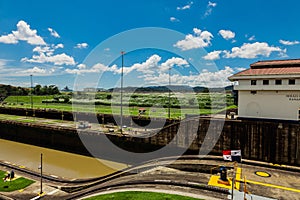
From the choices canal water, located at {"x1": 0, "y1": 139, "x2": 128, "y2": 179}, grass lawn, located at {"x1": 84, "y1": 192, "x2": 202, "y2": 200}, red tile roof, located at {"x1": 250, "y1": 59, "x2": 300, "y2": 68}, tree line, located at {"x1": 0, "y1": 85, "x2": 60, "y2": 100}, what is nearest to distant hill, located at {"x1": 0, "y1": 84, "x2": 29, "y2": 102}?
tree line, located at {"x1": 0, "y1": 85, "x2": 60, "y2": 100}

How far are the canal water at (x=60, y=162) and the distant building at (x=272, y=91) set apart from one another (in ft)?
43.8

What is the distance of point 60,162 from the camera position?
73.4ft

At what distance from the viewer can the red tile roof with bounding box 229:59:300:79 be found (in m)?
16.3

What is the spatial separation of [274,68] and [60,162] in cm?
2328

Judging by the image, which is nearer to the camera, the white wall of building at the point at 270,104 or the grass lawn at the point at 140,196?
the grass lawn at the point at 140,196

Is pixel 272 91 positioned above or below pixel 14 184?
above

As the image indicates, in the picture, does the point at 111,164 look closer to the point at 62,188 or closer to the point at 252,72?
the point at 62,188

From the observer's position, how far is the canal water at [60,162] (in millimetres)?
18828

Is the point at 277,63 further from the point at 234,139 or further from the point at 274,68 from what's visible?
the point at 234,139

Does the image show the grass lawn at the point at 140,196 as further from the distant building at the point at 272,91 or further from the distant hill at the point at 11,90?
the distant hill at the point at 11,90

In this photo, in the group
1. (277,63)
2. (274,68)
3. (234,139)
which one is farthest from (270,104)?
(277,63)

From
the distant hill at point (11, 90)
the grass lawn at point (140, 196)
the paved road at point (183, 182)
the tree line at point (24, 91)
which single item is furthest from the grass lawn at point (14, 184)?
the distant hill at point (11, 90)

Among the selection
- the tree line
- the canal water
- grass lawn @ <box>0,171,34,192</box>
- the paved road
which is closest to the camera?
the paved road

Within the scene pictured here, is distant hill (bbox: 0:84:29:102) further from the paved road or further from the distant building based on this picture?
the distant building
